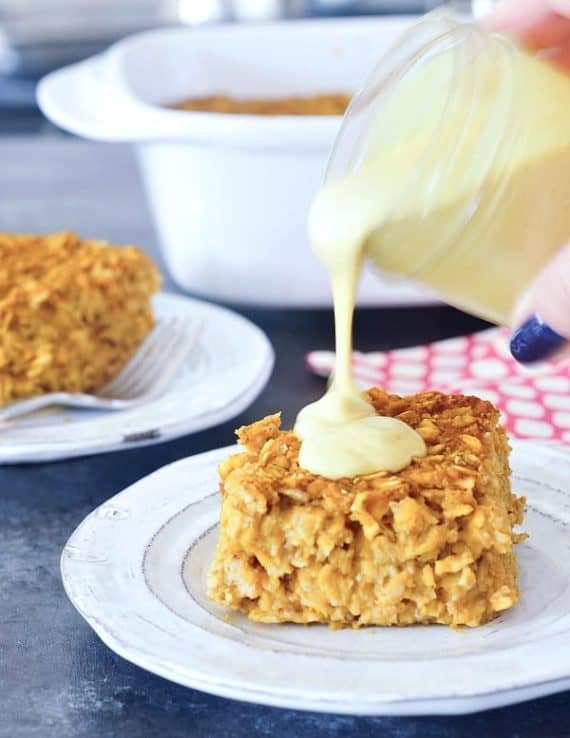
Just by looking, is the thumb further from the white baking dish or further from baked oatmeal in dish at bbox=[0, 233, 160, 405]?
baked oatmeal in dish at bbox=[0, 233, 160, 405]

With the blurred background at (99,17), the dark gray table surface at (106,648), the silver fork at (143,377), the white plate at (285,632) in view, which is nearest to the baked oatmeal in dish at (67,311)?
the silver fork at (143,377)

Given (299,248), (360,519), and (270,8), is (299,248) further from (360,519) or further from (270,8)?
(270,8)

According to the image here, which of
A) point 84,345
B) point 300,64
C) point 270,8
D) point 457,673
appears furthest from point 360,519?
point 270,8

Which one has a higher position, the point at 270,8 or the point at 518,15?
the point at 518,15

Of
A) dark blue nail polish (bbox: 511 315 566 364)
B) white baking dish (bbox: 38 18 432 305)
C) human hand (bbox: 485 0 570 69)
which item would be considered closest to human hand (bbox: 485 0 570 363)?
dark blue nail polish (bbox: 511 315 566 364)

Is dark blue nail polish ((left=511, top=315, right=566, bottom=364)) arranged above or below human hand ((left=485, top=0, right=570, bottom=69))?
below

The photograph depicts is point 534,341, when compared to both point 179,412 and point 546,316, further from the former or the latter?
point 179,412

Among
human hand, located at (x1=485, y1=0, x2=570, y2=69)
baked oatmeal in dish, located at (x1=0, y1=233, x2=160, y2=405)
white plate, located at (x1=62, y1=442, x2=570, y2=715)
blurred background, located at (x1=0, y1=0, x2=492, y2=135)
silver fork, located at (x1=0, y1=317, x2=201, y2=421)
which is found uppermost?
human hand, located at (x1=485, y1=0, x2=570, y2=69)
